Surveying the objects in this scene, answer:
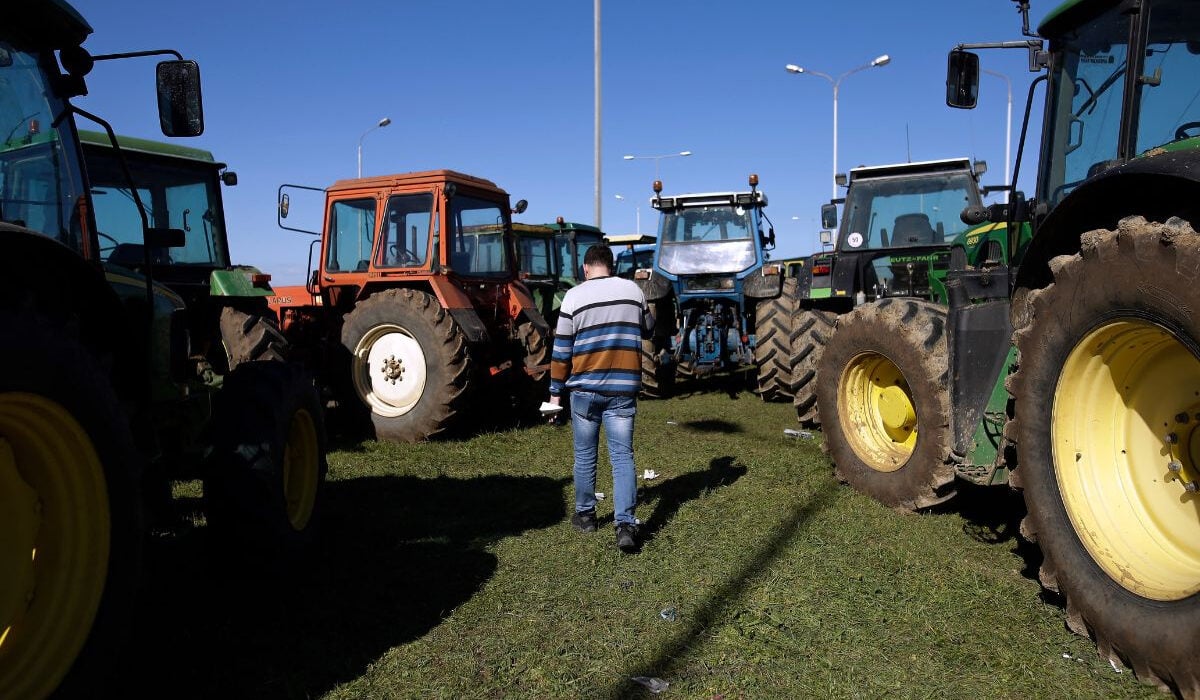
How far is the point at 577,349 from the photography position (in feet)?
16.1

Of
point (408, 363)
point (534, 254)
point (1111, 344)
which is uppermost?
point (534, 254)

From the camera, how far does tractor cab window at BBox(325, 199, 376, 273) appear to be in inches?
337

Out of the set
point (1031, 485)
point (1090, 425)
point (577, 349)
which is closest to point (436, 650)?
point (577, 349)

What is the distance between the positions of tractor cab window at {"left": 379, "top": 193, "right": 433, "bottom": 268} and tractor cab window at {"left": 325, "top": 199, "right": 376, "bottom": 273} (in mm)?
196

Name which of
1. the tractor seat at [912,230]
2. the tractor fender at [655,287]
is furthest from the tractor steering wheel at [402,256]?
the tractor seat at [912,230]

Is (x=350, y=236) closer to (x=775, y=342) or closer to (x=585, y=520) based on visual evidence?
(x=775, y=342)

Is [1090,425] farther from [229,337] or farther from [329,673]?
[229,337]

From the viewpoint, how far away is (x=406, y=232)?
27.7ft

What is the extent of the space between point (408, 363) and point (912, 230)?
5259mm

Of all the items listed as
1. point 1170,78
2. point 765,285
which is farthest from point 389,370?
point 1170,78

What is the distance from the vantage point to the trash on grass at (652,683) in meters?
3.08

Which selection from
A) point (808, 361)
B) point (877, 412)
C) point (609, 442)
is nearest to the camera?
point (609, 442)

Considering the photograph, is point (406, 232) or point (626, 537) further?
point (406, 232)

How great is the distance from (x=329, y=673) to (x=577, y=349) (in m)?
2.28
